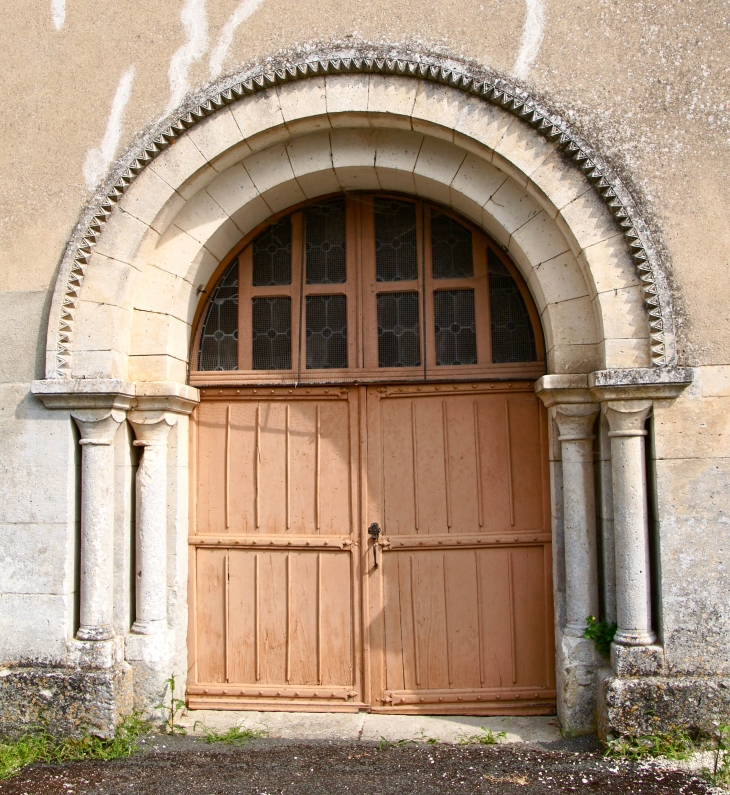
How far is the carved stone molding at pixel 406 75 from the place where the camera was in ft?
12.2

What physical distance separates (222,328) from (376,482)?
4.43 ft

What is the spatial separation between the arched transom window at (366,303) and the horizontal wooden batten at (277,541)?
94 cm

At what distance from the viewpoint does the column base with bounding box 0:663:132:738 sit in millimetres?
3834

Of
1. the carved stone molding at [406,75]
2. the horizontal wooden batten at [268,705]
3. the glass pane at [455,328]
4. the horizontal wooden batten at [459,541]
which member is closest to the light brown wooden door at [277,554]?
the horizontal wooden batten at [268,705]

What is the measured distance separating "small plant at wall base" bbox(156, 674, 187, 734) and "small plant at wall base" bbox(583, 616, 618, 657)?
2283mm

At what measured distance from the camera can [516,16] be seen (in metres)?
3.92

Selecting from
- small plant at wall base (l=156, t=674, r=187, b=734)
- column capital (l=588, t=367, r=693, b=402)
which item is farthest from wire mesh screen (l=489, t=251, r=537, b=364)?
small plant at wall base (l=156, t=674, r=187, b=734)

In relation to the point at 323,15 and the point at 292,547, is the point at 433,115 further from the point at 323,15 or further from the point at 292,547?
the point at 292,547

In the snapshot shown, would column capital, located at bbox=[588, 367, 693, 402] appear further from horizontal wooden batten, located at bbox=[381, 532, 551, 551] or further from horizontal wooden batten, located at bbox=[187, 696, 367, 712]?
horizontal wooden batten, located at bbox=[187, 696, 367, 712]

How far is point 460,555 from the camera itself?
4.24 m

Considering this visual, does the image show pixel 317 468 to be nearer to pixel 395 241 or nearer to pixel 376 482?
pixel 376 482

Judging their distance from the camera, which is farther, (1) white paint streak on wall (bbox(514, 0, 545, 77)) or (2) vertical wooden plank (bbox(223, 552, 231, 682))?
(2) vertical wooden plank (bbox(223, 552, 231, 682))

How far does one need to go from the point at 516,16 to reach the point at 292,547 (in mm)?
3219

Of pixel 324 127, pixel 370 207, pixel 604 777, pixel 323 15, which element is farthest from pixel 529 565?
pixel 323 15
